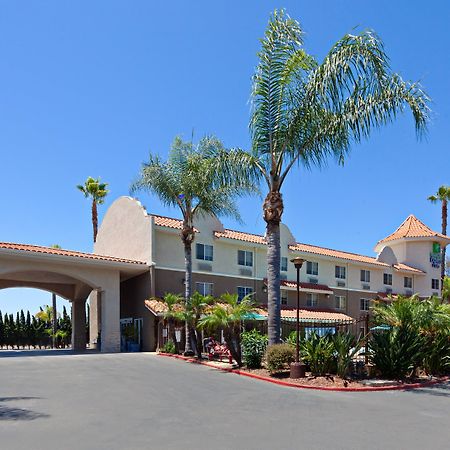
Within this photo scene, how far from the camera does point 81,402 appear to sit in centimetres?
1205

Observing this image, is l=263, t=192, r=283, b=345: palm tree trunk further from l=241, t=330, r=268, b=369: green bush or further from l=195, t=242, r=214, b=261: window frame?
l=195, t=242, r=214, b=261: window frame

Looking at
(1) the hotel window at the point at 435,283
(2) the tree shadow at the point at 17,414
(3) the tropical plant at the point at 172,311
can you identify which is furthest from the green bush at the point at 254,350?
(1) the hotel window at the point at 435,283

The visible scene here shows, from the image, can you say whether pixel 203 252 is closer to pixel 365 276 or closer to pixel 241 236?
pixel 241 236

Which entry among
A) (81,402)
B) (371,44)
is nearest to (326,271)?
(371,44)

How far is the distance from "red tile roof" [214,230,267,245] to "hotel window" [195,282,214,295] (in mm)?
3516

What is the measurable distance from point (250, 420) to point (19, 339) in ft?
128

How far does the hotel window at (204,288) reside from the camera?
34.3 metres

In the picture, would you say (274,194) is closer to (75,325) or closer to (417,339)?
(417,339)

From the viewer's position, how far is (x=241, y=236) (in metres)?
38.5

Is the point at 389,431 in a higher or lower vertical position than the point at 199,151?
lower

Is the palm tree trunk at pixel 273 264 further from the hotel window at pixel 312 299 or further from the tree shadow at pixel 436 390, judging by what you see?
the hotel window at pixel 312 299

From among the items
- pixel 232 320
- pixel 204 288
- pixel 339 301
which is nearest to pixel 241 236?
pixel 204 288

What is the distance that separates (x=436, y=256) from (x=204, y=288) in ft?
98.6

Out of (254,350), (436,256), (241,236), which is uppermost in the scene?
(241,236)
